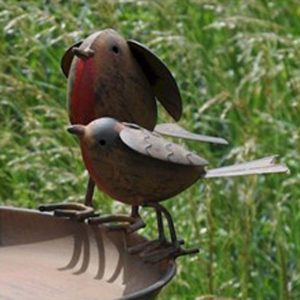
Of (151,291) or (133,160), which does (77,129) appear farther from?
(151,291)

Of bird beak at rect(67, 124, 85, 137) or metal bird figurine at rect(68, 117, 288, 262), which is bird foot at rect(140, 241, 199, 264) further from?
bird beak at rect(67, 124, 85, 137)

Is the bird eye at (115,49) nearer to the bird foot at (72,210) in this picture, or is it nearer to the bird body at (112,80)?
the bird body at (112,80)

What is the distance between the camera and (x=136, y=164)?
1299 mm

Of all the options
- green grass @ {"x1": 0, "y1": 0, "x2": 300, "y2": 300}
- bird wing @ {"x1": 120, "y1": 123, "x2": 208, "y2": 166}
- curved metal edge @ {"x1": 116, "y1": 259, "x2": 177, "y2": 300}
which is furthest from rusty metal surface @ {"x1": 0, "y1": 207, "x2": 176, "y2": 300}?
green grass @ {"x1": 0, "y1": 0, "x2": 300, "y2": 300}

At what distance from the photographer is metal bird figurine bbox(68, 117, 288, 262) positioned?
130cm

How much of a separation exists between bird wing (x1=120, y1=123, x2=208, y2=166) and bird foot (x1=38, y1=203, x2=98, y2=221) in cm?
13

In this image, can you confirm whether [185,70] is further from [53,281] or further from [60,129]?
[53,281]

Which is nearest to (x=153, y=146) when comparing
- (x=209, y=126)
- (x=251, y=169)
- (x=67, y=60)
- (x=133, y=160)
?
(x=133, y=160)

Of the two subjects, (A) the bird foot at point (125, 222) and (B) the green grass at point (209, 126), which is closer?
(A) the bird foot at point (125, 222)

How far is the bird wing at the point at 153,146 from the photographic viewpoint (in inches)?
50.6

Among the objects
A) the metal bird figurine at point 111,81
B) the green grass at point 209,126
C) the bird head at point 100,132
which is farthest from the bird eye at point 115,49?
the green grass at point 209,126

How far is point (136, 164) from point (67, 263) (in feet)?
0.53

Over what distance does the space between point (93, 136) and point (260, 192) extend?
4.07 ft

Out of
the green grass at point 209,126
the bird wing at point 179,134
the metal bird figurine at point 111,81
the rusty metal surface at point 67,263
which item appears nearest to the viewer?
the rusty metal surface at point 67,263
